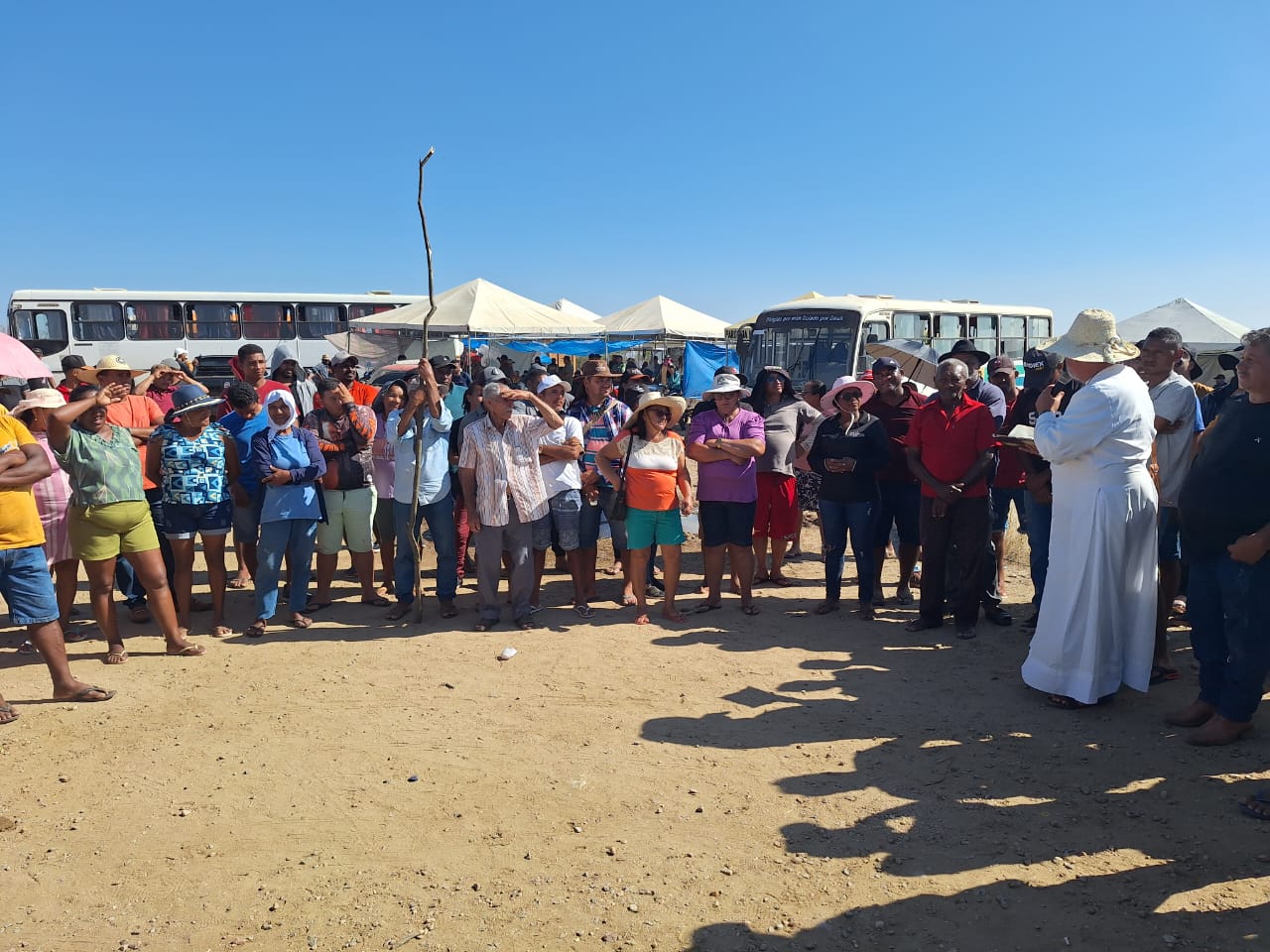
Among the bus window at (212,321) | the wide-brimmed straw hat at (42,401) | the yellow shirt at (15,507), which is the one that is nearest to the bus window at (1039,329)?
the wide-brimmed straw hat at (42,401)

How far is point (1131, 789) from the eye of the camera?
3.75 meters

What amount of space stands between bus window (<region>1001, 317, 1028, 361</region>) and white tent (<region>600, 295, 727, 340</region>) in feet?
21.6

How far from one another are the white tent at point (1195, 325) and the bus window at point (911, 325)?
3.44 m

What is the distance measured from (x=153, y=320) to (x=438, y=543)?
19.9 metres

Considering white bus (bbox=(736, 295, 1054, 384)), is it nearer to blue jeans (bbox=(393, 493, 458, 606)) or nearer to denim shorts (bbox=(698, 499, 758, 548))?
denim shorts (bbox=(698, 499, 758, 548))

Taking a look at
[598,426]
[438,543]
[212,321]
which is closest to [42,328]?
[212,321]

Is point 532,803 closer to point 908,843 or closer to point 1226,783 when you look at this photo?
point 908,843

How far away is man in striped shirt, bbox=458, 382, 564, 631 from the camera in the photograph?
6086mm

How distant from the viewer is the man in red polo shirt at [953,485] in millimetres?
5609

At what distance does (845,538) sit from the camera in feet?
20.7

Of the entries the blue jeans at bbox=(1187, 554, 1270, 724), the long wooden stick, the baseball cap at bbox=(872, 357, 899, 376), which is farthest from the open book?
the long wooden stick

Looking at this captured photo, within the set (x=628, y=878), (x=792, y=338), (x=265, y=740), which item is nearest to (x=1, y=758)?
(x=265, y=740)

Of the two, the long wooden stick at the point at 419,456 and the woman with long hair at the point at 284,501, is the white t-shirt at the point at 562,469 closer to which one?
the long wooden stick at the point at 419,456

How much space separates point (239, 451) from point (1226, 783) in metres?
6.33
